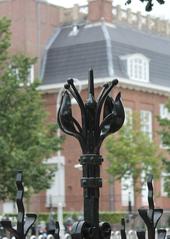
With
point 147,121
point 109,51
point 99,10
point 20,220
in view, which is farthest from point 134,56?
point 20,220

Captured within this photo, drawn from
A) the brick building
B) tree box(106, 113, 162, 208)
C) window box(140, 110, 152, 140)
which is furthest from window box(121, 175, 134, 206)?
window box(140, 110, 152, 140)

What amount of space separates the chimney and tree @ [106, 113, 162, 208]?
31.8ft

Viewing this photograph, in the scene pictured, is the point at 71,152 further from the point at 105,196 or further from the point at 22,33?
the point at 22,33

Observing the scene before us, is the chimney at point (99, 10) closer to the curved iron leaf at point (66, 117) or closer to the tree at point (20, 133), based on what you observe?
the tree at point (20, 133)

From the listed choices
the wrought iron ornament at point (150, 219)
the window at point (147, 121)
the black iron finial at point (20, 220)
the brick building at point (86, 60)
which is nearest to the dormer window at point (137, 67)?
the brick building at point (86, 60)

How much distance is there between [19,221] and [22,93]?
2593 centimetres

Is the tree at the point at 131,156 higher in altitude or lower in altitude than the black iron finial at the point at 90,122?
higher

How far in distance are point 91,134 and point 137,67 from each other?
47.4 m

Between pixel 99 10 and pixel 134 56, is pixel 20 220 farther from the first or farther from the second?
pixel 99 10

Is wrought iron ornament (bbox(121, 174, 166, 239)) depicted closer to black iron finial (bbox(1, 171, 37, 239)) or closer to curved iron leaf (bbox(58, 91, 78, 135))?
black iron finial (bbox(1, 171, 37, 239))

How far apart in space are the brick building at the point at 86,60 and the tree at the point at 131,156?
9.68 feet

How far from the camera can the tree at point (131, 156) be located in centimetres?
4578

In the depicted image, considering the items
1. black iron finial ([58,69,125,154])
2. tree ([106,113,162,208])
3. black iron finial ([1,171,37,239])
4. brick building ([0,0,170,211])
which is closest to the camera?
black iron finial ([58,69,125,154])

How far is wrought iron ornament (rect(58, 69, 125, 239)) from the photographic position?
6.48 metres
